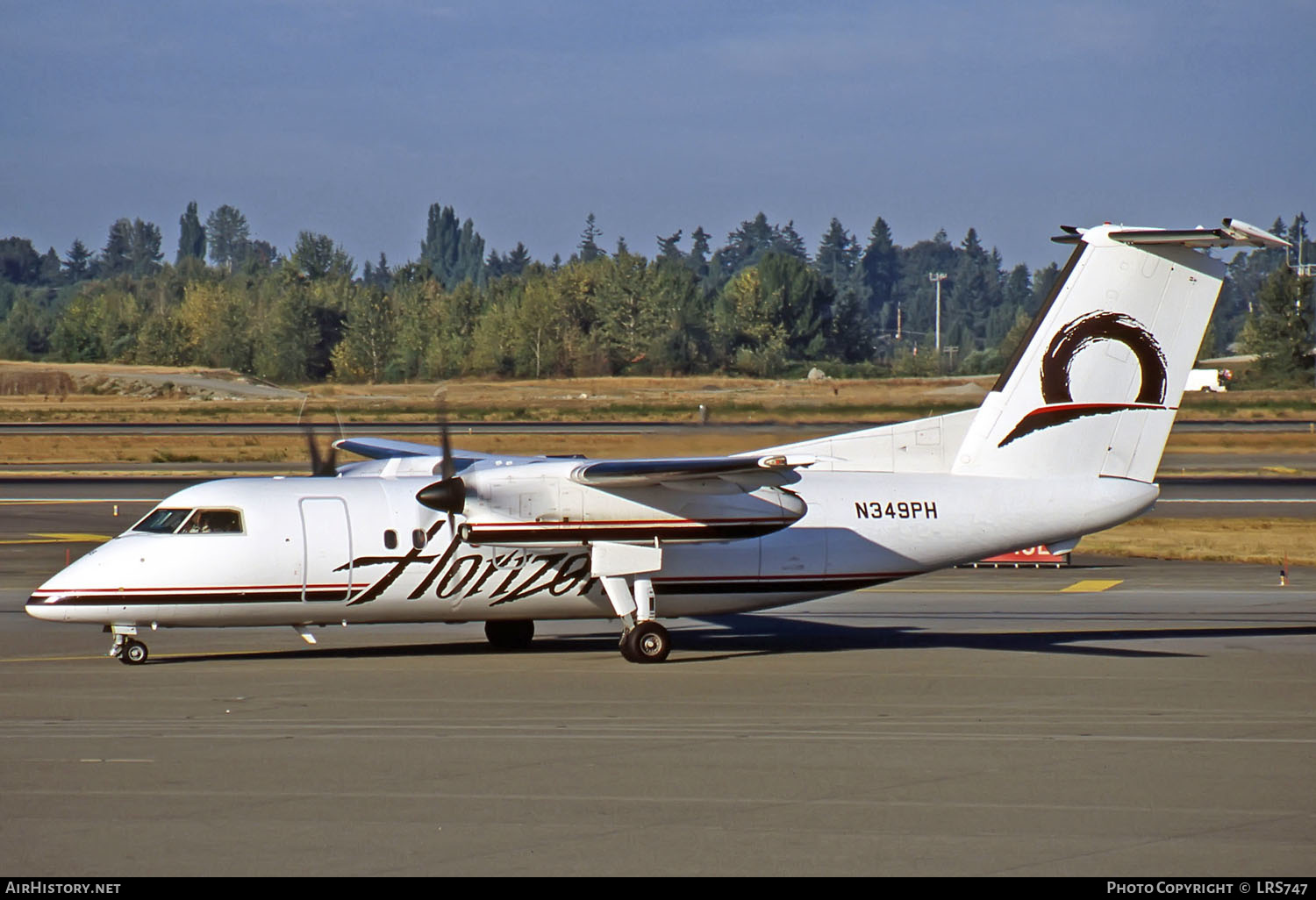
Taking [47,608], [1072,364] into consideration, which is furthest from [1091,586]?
[47,608]

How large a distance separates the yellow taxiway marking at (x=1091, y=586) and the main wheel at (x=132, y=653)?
16107mm

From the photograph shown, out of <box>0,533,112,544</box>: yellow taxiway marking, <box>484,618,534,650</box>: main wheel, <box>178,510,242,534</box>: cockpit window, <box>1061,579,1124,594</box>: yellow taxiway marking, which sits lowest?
<box>1061,579,1124,594</box>: yellow taxiway marking

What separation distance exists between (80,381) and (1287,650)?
88.7 metres

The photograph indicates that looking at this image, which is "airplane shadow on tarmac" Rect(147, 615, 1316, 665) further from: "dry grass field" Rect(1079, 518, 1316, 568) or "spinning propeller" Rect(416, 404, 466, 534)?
"dry grass field" Rect(1079, 518, 1316, 568)

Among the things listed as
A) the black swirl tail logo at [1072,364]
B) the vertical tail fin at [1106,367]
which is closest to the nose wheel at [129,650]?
the vertical tail fin at [1106,367]

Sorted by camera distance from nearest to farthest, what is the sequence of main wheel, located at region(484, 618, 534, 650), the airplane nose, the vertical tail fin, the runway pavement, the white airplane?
1. the runway pavement
2. the airplane nose
3. the white airplane
4. the vertical tail fin
5. main wheel, located at region(484, 618, 534, 650)

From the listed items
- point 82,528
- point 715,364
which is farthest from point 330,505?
point 715,364

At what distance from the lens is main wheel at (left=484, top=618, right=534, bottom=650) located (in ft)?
65.9

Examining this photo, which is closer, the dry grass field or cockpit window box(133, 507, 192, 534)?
cockpit window box(133, 507, 192, 534)

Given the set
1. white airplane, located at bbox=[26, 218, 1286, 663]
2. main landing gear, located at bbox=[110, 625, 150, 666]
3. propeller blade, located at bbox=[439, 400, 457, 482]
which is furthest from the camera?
propeller blade, located at bbox=[439, 400, 457, 482]

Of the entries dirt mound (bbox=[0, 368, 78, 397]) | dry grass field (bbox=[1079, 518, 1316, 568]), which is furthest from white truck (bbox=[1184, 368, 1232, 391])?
dirt mound (bbox=[0, 368, 78, 397])

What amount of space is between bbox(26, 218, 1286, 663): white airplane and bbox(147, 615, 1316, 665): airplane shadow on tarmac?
2.43ft

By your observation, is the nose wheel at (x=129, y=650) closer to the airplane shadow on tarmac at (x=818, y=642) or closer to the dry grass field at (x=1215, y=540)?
the airplane shadow on tarmac at (x=818, y=642)

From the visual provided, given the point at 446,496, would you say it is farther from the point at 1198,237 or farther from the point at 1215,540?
the point at 1215,540
